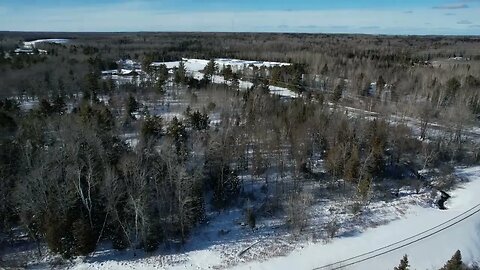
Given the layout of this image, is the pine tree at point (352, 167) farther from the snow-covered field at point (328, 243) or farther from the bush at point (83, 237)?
the bush at point (83, 237)

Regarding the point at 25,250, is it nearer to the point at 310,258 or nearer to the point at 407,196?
the point at 310,258

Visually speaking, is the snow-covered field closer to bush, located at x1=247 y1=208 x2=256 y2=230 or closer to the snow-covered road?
the snow-covered road

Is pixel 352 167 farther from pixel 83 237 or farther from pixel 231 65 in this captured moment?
pixel 231 65

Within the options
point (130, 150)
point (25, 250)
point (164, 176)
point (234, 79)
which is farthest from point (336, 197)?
point (234, 79)

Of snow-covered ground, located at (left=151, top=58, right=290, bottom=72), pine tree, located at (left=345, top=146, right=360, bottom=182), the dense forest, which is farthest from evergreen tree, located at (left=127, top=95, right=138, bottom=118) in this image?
snow-covered ground, located at (left=151, top=58, right=290, bottom=72)

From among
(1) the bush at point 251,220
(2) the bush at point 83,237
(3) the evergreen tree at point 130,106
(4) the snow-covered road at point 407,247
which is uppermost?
(3) the evergreen tree at point 130,106

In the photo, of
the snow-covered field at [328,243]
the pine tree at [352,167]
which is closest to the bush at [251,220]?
the snow-covered field at [328,243]

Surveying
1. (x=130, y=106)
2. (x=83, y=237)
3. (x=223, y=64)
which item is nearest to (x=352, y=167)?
(x=83, y=237)
